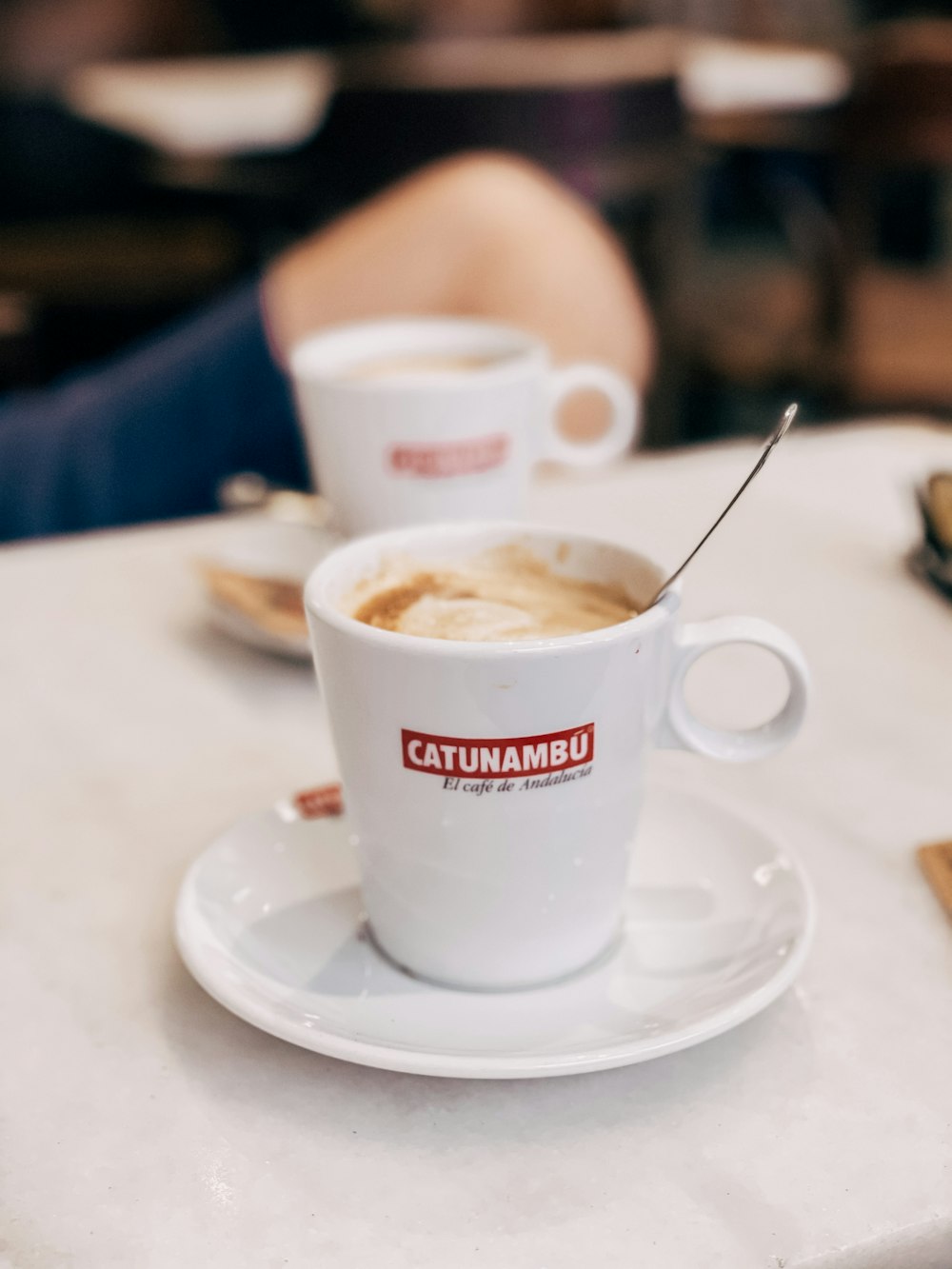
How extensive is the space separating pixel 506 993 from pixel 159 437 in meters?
0.83

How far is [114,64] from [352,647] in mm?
3629

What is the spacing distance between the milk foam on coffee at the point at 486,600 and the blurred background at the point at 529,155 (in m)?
1.20

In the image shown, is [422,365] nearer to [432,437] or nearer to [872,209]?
[432,437]

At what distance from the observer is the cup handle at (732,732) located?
0.45 m

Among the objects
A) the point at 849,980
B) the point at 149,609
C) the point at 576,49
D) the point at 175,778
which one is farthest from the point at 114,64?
the point at 849,980

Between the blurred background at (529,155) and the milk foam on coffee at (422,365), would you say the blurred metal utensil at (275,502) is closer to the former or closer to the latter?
the milk foam on coffee at (422,365)

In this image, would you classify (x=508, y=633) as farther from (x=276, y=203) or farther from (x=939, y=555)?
(x=276, y=203)

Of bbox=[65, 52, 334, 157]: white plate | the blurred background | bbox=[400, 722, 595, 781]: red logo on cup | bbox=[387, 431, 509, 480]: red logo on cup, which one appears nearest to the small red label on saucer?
bbox=[400, 722, 595, 781]: red logo on cup

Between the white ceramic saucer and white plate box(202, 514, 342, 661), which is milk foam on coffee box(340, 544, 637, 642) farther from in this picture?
white plate box(202, 514, 342, 661)

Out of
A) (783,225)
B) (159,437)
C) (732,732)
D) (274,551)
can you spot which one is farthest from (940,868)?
(783,225)

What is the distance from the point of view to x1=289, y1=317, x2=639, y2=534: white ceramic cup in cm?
71

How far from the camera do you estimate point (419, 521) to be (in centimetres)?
74

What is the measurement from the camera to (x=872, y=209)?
2.28 metres

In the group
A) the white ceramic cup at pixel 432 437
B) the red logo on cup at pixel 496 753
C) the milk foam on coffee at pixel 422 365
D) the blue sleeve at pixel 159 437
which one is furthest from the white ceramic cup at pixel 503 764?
the blue sleeve at pixel 159 437
